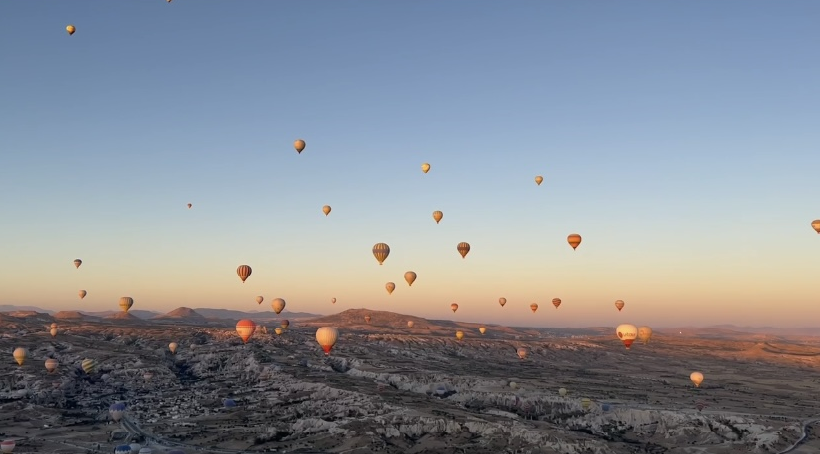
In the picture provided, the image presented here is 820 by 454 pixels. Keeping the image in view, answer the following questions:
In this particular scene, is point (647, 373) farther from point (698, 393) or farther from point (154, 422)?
point (154, 422)

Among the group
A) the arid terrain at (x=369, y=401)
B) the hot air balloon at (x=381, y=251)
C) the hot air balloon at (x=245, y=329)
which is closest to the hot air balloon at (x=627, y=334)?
the arid terrain at (x=369, y=401)

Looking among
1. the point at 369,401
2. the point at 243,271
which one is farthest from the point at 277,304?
the point at 369,401

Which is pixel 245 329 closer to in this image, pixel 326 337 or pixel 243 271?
pixel 243 271

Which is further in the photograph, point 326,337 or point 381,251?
point 381,251

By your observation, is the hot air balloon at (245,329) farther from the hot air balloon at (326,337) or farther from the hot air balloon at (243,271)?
the hot air balloon at (326,337)

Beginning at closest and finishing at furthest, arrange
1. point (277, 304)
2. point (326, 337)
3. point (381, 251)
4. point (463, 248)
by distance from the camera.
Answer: point (326, 337) < point (381, 251) < point (463, 248) < point (277, 304)

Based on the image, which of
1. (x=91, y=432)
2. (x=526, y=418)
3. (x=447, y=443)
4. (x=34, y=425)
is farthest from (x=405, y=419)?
(x=34, y=425)

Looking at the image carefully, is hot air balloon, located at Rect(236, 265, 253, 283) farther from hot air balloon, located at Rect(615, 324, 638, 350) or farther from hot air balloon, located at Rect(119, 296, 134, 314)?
hot air balloon, located at Rect(615, 324, 638, 350)
